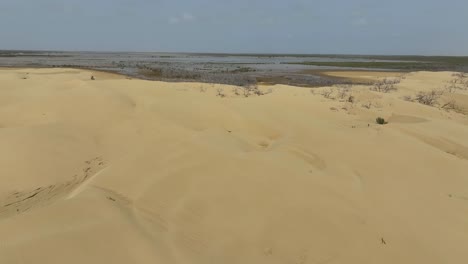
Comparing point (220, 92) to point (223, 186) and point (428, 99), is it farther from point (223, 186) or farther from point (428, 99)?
point (428, 99)

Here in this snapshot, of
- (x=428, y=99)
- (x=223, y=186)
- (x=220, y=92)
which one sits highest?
(x=220, y=92)

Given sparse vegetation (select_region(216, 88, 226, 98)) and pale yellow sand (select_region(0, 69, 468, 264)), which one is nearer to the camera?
pale yellow sand (select_region(0, 69, 468, 264))

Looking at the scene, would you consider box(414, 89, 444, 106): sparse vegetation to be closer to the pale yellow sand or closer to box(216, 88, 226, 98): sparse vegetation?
the pale yellow sand

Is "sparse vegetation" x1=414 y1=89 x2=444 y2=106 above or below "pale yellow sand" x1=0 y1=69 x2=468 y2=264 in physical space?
above

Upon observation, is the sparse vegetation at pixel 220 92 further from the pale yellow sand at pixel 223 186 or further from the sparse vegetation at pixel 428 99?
the sparse vegetation at pixel 428 99

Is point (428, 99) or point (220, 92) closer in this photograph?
point (220, 92)

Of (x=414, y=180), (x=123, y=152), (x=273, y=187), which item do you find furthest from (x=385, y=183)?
(x=123, y=152)

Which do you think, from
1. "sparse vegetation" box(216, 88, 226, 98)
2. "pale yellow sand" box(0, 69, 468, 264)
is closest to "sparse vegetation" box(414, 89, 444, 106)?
"pale yellow sand" box(0, 69, 468, 264)

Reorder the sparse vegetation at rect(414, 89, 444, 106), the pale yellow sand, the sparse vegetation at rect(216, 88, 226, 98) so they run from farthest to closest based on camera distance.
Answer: the sparse vegetation at rect(414, 89, 444, 106), the sparse vegetation at rect(216, 88, 226, 98), the pale yellow sand

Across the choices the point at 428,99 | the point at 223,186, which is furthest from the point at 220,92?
the point at 428,99

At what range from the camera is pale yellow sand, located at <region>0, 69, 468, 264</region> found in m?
2.39

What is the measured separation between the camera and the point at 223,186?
3.19 meters

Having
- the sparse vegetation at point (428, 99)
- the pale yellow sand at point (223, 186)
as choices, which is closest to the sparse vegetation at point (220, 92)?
the pale yellow sand at point (223, 186)

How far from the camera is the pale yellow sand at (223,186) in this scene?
7.84 ft
